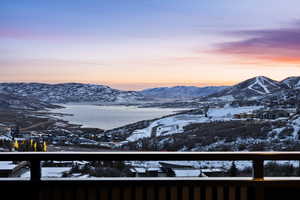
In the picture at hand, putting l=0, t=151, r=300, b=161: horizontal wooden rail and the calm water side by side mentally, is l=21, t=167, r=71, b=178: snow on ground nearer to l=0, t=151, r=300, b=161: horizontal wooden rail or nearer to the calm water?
l=0, t=151, r=300, b=161: horizontal wooden rail

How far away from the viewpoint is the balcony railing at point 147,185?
2.19 meters

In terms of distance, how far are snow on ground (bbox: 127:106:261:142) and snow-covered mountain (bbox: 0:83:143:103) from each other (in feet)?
2.86

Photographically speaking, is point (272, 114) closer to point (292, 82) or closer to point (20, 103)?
point (292, 82)

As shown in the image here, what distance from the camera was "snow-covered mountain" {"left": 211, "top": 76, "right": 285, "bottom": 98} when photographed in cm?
371

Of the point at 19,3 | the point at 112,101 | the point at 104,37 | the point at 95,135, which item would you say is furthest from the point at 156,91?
the point at 19,3

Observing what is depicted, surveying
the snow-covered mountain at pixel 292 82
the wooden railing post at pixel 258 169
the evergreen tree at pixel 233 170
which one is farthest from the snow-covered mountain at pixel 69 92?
the wooden railing post at pixel 258 169

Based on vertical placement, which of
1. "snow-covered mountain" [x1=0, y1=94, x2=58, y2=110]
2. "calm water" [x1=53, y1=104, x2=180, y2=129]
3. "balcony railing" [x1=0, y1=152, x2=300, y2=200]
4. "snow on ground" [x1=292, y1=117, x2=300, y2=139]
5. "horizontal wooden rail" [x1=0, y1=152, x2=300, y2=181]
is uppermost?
"snow-covered mountain" [x1=0, y1=94, x2=58, y2=110]

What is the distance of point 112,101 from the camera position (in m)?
4.16

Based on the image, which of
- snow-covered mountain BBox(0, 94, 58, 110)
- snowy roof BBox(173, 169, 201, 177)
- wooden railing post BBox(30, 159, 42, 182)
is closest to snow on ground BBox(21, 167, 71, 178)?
wooden railing post BBox(30, 159, 42, 182)

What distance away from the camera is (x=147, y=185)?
7.22 feet

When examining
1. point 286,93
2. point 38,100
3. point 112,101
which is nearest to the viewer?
point 286,93

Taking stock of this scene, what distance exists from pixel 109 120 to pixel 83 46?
1613 mm

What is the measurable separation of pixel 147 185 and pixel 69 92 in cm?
242

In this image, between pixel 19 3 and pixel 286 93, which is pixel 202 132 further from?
pixel 19 3
